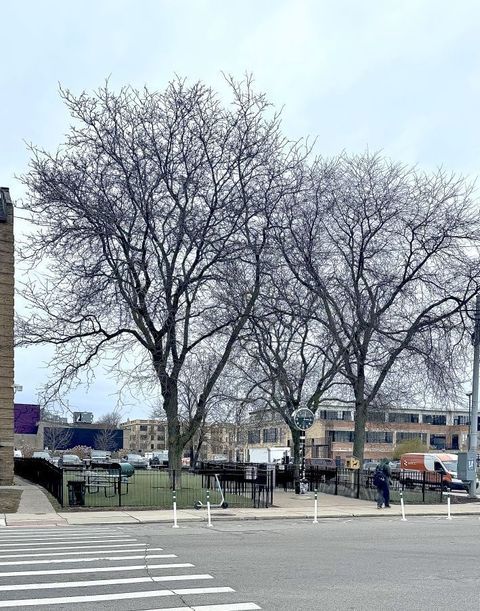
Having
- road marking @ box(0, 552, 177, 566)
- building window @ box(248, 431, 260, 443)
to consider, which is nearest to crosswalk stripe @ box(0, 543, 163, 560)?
road marking @ box(0, 552, 177, 566)

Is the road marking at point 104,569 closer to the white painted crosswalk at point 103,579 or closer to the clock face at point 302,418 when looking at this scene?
Result: the white painted crosswalk at point 103,579

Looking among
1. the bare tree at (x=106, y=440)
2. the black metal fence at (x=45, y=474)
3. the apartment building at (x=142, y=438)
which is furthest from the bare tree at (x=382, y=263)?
the apartment building at (x=142, y=438)

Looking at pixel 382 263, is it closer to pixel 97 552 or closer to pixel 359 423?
pixel 359 423

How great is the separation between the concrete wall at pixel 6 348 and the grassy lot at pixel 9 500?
377 centimetres

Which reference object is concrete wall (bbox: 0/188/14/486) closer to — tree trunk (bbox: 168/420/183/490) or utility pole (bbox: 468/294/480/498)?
tree trunk (bbox: 168/420/183/490)

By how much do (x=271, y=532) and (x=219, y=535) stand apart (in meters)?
1.59

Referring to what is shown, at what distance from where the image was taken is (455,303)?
3145 centimetres

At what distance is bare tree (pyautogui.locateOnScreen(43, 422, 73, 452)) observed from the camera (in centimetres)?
10050

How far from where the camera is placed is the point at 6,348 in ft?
107

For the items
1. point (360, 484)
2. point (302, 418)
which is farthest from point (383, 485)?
point (360, 484)

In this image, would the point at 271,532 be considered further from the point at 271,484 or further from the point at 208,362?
the point at 208,362

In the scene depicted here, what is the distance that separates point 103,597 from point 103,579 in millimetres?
1303

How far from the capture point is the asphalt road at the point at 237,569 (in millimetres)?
8602

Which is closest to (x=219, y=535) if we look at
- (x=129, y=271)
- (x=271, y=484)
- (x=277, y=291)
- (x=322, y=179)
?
(x=271, y=484)
